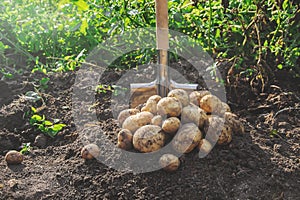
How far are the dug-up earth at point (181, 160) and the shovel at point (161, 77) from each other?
0.52ft

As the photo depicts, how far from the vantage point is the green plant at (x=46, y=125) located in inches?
102

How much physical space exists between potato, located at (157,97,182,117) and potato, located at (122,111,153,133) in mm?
64

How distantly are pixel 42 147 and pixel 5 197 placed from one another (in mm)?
436

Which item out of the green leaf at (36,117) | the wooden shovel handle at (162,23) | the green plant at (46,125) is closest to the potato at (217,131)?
the wooden shovel handle at (162,23)

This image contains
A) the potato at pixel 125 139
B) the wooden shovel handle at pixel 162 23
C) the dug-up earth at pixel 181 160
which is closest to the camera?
the dug-up earth at pixel 181 160

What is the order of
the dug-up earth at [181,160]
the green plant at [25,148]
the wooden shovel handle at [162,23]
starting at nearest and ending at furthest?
the dug-up earth at [181,160] < the wooden shovel handle at [162,23] < the green plant at [25,148]

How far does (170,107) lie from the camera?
221 centimetres

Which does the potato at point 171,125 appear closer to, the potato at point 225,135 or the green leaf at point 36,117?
the potato at point 225,135

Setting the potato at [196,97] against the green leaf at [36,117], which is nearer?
the potato at [196,97]

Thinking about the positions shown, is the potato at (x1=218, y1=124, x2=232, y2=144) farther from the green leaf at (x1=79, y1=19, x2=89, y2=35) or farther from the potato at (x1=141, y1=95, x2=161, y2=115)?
the green leaf at (x1=79, y1=19, x2=89, y2=35)

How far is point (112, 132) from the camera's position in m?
2.45

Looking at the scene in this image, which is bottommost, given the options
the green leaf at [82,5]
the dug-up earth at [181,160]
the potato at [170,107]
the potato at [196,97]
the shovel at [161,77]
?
the dug-up earth at [181,160]

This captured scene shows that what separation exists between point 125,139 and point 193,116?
30 cm

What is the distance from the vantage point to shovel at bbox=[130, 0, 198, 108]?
2398mm
